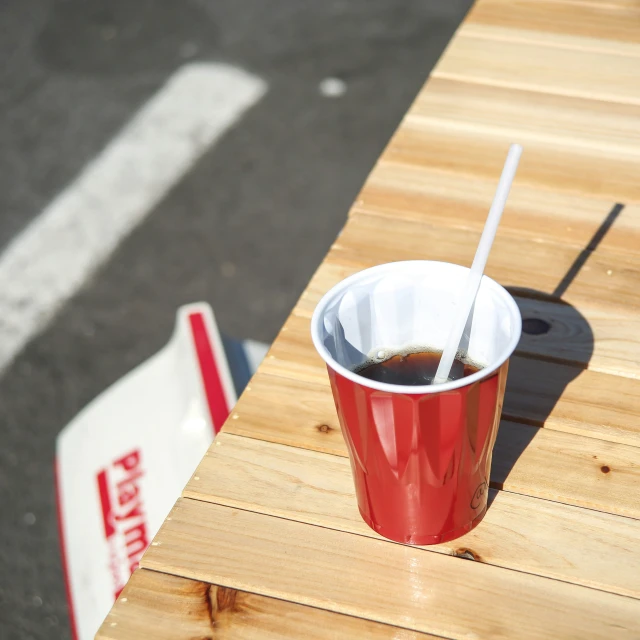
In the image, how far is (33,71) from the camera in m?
4.60

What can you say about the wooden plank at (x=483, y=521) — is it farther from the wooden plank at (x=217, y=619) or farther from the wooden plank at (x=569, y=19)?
the wooden plank at (x=569, y=19)

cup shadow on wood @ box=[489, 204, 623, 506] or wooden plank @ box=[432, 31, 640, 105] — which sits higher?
wooden plank @ box=[432, 31, 640, 105]

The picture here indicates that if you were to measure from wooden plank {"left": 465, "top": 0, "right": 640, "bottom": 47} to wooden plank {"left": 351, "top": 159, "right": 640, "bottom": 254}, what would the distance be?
22.0 inches

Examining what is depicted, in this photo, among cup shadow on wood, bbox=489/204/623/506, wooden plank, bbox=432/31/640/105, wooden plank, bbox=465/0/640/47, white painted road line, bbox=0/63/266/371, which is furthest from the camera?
white painted road line, bbox=0/63/266/371

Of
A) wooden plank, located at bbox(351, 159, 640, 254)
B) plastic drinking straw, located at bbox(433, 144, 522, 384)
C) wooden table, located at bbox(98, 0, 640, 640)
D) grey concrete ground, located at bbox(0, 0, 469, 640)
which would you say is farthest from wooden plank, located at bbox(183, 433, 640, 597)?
grey concrete ground, located at bbox(0, 0, 469, 640)

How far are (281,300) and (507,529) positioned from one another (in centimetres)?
215

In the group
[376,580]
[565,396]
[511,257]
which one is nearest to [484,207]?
[511,257]

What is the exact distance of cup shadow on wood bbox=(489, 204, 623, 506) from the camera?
A: 1139 millimetres

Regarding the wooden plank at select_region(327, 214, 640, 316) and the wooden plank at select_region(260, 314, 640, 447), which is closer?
the wooden plank at select_region(260, 314, 640, 447)

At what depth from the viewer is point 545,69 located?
1.82 m

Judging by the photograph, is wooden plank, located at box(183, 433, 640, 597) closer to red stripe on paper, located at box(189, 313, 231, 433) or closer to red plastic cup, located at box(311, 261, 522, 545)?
red plastic cup, located at box(311, 261, 522, 545)

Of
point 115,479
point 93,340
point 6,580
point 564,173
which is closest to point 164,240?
point 93,340

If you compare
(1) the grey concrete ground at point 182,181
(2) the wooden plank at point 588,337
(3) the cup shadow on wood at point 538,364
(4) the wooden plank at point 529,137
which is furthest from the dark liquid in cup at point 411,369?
(1) the grey concrete ground at point 182,181

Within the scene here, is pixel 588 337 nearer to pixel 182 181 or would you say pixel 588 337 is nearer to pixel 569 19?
pixel 569 19
